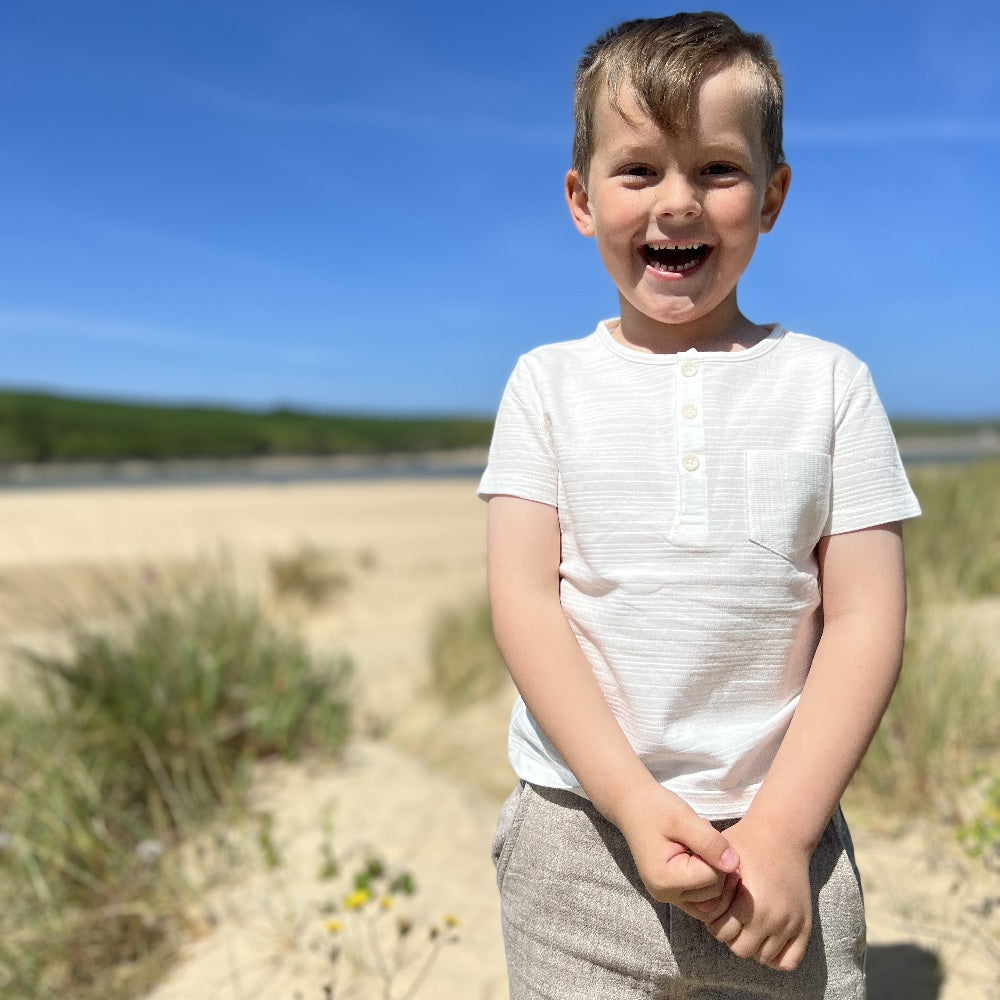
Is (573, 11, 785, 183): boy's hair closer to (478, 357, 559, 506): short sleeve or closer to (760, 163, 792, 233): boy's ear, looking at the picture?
(760, 163, 792, 233): boy's ear

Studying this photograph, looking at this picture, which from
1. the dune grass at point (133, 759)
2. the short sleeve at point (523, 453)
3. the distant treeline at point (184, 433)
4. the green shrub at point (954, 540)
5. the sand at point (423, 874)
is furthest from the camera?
the distant treeline at point (184, 433)

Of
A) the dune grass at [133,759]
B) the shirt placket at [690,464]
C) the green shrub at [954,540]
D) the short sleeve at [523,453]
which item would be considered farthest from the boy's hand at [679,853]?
the green shrub at [954,540]

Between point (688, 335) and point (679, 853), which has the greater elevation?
point (688, 335)

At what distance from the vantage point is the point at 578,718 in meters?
1.30

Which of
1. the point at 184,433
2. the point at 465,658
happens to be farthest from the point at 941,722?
the point at 184,433

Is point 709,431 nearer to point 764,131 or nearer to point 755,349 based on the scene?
point 755,349

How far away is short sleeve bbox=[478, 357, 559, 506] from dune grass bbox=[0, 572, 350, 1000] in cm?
182

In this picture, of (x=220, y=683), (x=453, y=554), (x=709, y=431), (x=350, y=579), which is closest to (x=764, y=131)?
(x=709, y=431)

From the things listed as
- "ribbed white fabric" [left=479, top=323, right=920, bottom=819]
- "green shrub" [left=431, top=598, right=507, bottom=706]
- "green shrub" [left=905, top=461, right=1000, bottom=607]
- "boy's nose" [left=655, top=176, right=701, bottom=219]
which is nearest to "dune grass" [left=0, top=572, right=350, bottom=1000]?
"green shrub" [left=431, top=598, right=507, bottom=706]

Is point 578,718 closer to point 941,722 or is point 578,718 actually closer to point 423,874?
point 423,874

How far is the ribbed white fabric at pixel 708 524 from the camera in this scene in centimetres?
136

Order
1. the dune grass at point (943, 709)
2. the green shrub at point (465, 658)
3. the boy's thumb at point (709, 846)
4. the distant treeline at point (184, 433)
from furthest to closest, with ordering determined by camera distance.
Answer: the distant treeline at point (184, 433)
the green shrub at point (465, 658)
the dune grass at point (943, 709)
the boy's thumb at point (709, 846)

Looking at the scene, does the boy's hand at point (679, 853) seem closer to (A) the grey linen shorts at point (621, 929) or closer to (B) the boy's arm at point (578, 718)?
(B) the boy's arm at point (578, 718)

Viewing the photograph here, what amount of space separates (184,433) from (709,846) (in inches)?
2993
